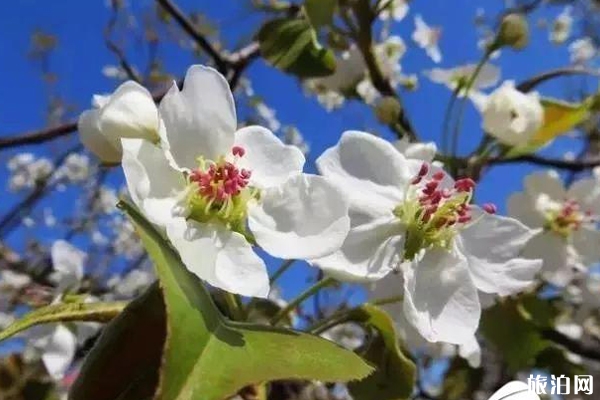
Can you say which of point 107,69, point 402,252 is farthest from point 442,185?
point 107,69

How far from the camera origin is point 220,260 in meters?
0.52

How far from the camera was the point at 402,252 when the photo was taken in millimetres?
633

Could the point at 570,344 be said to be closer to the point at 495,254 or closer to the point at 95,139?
the point at 495,254

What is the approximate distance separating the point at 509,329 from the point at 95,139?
2.42 ft

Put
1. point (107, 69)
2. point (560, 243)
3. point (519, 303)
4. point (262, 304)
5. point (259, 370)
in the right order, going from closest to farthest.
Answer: point (259, 370) → point (262, 304) → point (560, 243) → point (519, 303) → point (107, 69)

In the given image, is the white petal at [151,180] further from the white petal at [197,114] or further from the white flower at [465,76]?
the white flower at [465,76]

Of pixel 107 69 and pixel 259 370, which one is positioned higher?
pixel 259 370

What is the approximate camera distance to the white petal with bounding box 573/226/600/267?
1.05 m

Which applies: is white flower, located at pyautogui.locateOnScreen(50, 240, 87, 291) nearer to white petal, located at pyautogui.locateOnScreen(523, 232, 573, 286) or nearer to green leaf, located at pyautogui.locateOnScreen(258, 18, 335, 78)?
green leaf, located at pyautogui.locateOnScreen(258, 18, 335, 78)

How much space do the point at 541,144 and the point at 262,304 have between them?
352mm

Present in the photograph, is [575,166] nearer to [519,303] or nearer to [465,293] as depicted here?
[519,303]

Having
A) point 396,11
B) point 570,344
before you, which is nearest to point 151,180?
point 570,344

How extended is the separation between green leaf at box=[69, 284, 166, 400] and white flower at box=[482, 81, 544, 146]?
0.54 metres

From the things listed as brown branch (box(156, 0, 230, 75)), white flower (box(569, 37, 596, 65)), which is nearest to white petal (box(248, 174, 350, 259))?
brown branch (box(156, 0, 230, 75))
